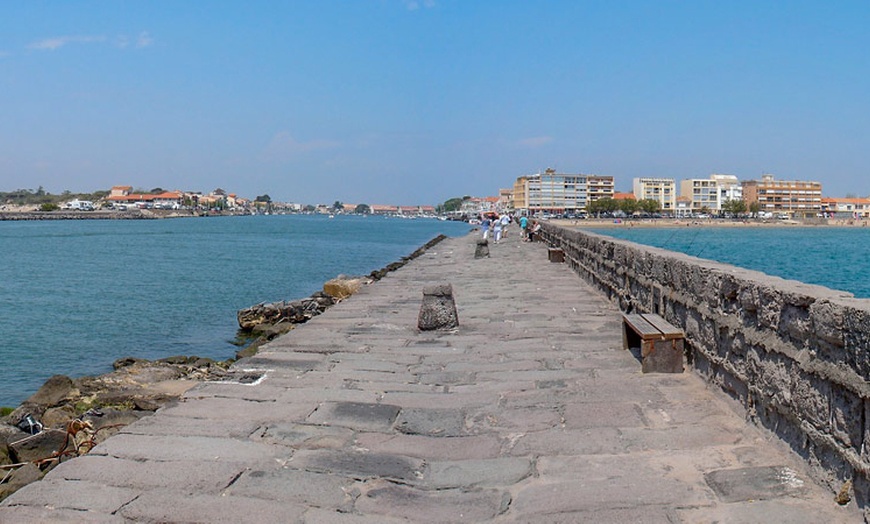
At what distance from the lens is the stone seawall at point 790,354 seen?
339 centimetres

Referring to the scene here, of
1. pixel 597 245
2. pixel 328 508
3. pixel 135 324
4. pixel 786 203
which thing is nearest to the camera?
pixel 328 508

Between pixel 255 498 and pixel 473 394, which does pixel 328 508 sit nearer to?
pixel 255 498

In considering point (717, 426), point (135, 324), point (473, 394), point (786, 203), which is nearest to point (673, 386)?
point (717, 426)

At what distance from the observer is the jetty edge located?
20.1ft

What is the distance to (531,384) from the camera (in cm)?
603

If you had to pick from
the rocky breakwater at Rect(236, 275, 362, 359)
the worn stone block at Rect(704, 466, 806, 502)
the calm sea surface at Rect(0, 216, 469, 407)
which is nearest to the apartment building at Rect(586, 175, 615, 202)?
the calm sea surface at Rect(0, 216, 469, 407)

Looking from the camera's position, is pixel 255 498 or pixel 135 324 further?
pixel 135 324

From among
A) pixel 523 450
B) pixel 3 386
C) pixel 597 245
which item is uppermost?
pixel 597 245

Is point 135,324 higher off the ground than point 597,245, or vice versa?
point 597,245

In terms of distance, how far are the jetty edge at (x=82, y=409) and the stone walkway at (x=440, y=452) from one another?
3.84ft

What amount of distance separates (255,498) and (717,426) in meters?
2.82

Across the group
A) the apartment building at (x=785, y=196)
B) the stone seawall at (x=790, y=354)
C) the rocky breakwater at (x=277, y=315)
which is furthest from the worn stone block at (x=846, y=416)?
the apartment building at (x=785, y=196)

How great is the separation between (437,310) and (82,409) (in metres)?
4.27

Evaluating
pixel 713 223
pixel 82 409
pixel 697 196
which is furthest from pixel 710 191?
pixel 82 409
